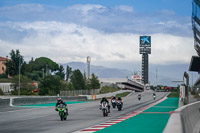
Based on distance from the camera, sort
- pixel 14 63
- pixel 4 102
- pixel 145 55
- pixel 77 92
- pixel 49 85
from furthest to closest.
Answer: pixel 145 55 < pixel 14 63 < pixel 49 85 < pixel 77 92 < pixel 4 102

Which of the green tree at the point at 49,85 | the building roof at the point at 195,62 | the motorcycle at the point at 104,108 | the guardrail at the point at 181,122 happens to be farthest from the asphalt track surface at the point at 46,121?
the green tree at the point at 49,85

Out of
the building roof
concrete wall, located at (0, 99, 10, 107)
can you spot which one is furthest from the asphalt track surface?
the building roof

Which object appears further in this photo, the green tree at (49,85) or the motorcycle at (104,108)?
the green tree at (49,85)

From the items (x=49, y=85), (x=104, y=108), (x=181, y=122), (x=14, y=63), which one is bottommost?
(x=104, y=108)

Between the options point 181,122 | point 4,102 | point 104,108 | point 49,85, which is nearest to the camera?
point 181,122

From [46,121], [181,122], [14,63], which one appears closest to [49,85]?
[14,63]

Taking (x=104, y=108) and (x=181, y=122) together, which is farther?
(x=104, y=108)

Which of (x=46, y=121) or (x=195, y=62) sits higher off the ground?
(x=195, y=62)

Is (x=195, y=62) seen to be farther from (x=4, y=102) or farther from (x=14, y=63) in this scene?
(x=14, y=63)

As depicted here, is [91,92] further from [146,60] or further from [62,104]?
[146,60]

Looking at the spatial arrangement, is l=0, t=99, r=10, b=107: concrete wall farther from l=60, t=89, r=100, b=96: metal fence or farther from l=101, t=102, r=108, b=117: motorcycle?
l=60, t=89, r=100, b=96: metal fence

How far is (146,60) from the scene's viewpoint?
19462cm

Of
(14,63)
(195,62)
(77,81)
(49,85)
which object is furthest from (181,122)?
(14,63)

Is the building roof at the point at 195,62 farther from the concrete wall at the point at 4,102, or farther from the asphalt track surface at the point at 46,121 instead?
the concrete wall at the point at 4,102
